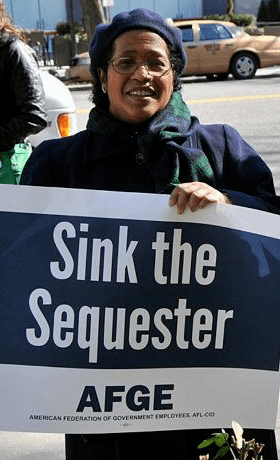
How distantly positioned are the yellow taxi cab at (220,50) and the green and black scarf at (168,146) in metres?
19.4

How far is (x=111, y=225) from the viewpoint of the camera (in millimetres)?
2447

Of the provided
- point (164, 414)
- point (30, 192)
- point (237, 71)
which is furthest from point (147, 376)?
point (237, 71)

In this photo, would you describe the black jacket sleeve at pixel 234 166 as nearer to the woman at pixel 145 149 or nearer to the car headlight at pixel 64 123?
the woman at pixel 145 149

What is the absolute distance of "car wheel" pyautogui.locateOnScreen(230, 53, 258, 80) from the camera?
22016 millimetres

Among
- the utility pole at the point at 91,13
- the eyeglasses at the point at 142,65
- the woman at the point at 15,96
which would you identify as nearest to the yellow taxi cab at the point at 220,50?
the utility pole at the point at 91,13

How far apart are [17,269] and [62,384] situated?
31 centimetres

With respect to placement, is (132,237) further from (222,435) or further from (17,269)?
(222,435)

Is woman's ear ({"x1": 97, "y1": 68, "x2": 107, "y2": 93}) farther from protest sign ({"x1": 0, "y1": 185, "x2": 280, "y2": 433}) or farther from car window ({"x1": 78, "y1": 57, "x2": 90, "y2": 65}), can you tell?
car window ({"x1": 78, "y1": 57, "x2": 90, "y2": 65})

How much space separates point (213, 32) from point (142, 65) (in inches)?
775

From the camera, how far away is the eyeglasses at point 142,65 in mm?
2627

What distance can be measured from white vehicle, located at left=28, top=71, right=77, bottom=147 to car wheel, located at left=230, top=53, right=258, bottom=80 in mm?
14767

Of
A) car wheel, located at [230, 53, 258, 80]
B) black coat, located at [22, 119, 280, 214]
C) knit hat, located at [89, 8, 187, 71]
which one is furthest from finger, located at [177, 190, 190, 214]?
car wheel, located at [230, 53, 258, 80]

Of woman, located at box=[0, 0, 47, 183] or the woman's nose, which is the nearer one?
the woman's nose

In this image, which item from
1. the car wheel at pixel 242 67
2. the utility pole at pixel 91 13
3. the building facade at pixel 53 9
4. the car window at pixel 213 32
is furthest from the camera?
the building facade at pixel 53 9
